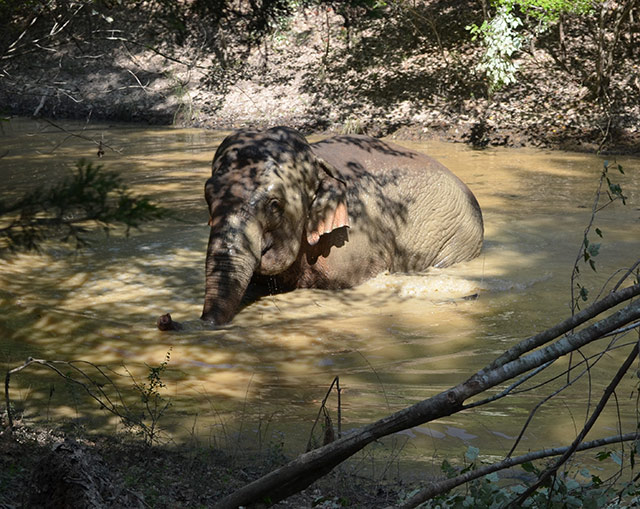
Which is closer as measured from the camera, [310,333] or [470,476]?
[470,476]

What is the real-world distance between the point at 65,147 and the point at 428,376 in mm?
14677

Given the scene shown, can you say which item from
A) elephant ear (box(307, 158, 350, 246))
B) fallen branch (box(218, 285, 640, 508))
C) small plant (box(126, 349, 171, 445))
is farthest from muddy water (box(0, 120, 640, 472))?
elephant ear (box(307, 158, 350, 246))

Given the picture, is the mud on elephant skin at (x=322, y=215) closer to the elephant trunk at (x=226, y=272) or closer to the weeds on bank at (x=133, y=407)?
the elephant trunk at (x=226, y=272)

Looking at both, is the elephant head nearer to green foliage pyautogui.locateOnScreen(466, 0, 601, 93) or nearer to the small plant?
the small plant

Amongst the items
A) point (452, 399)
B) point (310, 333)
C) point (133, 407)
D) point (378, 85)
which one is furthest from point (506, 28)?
point (452, 399)

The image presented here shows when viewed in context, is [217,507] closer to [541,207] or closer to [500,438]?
[500,438]

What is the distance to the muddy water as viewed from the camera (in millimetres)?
5047

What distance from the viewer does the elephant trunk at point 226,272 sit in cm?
700

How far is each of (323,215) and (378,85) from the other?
14.6 m

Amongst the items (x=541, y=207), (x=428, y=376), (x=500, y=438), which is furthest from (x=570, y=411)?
(x=541, y=207)

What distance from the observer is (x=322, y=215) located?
8031mm

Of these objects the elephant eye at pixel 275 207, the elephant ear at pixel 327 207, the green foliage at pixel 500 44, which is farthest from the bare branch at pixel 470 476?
the green foliage at pixel 500 44

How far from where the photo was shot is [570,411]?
5.17 metres

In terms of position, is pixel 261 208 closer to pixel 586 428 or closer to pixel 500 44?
pixel 586 428
